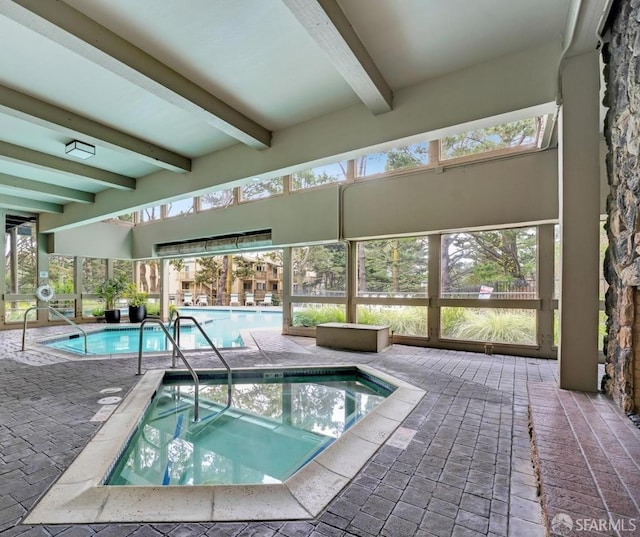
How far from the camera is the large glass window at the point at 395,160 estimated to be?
641 cm

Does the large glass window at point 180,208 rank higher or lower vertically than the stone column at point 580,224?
higher

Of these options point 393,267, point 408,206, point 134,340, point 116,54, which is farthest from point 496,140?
point 134,340

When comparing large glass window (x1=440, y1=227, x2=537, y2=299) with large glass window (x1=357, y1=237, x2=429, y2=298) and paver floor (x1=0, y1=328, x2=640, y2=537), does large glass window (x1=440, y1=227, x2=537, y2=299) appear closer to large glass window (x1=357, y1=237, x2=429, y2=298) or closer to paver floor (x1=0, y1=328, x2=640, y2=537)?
large glass window (x1=357, y1=237, x2=429, y2=298)

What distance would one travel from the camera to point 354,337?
621 centimetres

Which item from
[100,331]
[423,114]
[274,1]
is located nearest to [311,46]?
[274,1]

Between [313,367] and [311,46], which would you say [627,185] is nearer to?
[311,46]

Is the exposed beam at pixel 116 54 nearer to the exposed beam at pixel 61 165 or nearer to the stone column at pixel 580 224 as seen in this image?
the exposed beam at pixel 61 165

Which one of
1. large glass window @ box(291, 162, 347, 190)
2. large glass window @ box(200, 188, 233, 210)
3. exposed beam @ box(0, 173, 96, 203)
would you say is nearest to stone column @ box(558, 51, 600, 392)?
large glass window @ box(291, 162, 347, 190)

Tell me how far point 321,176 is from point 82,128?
456cm

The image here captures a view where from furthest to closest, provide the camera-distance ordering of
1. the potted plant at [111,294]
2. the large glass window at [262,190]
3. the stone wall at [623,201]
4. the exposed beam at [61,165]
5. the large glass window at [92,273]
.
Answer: the large glass window at [92,273], the potted plant at [111,294], the large glass window at [262,190], the exposed beam at [61,165], the stone wall at [623,201]

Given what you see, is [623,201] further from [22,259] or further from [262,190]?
[22,259]

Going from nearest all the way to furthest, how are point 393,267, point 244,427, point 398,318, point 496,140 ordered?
1. point 244,427
2. point 496,140
3. point 398,318
4. point 393,267

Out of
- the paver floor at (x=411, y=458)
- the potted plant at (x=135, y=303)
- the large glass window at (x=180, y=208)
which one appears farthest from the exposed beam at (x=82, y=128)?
the potted plant at (x=135, y=303)

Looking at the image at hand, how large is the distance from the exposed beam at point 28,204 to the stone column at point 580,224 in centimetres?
1117
